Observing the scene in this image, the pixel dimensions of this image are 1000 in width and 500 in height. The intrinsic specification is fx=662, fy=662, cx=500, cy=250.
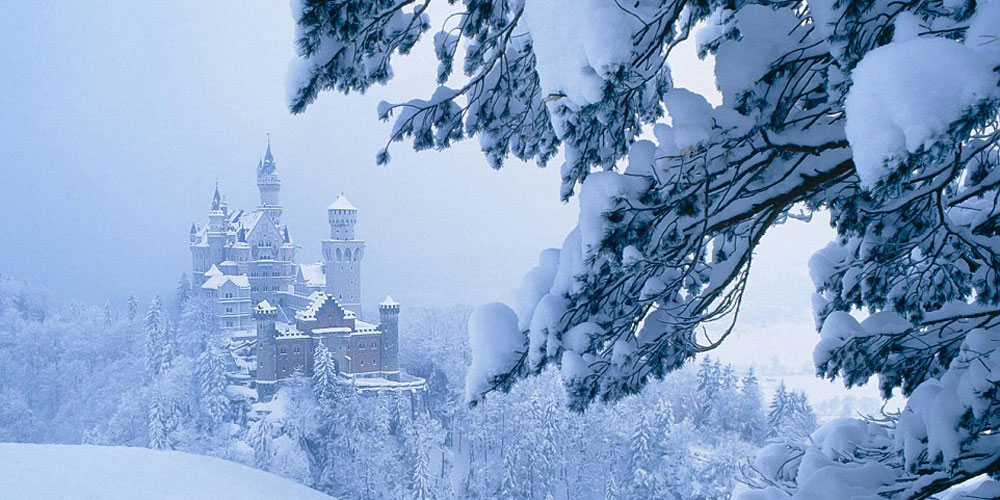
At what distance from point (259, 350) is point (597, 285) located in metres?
25.6

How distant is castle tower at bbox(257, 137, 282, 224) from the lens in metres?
38.1

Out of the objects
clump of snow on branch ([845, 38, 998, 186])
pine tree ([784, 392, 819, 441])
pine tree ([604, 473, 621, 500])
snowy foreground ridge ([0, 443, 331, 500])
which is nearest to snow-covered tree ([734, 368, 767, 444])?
pine tree ([784, 392, 819, 441])

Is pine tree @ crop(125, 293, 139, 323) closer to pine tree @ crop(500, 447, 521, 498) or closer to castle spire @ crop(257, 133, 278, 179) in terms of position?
castle spire @ crop(257, 133, 278, 179)

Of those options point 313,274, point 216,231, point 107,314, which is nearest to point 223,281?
point 313,274

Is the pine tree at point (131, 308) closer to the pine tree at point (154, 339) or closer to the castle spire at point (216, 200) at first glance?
the pine tree at point (154, 339)

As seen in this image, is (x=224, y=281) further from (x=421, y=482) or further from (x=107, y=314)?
(x=421, y=482)

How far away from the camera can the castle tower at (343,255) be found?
110 feet

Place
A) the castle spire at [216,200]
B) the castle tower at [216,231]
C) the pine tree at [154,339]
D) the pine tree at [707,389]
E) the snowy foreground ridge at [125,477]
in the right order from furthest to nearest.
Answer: the castle spire at [216,200], the castle tower at [216,231], the pine tree at [154,339], the pine tree at [707,389], the snowy foreground ridge at [125,477]

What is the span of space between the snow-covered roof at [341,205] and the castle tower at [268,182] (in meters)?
5.76

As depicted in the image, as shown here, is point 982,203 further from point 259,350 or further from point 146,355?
point 146,355

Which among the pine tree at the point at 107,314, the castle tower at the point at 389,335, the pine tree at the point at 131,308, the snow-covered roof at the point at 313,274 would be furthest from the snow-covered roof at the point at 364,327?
the pine tree at the point at 107,314

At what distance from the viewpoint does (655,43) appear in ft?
5.50

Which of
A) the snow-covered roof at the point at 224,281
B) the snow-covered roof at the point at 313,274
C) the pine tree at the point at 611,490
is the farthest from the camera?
the snow-covered roof at the point at 313,274

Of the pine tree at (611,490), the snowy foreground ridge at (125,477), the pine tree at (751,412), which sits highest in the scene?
the snowy foreground ridge at (125,477)
